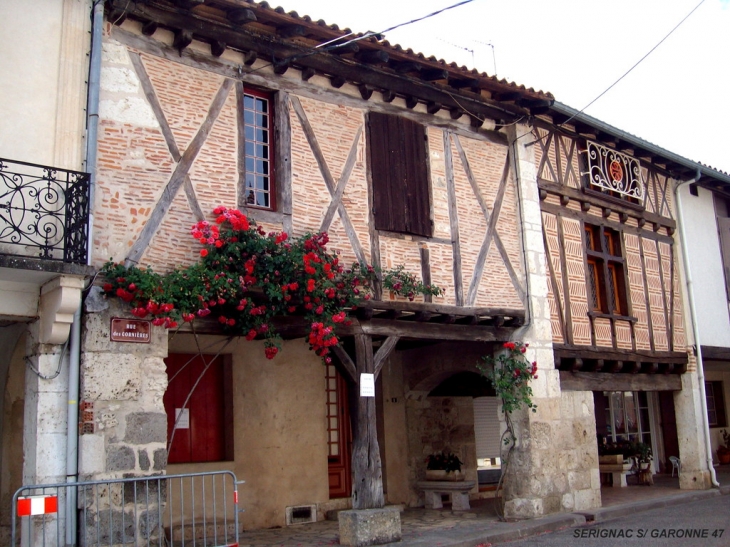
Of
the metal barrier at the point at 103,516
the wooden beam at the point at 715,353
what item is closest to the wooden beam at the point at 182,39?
the metal barrier at the point at 103,516

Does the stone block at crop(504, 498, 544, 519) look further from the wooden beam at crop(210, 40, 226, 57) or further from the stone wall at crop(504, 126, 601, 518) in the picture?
the wooden beam at crop(210, 40, 226, 57)

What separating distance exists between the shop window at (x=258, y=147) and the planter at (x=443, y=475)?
5.08 metres

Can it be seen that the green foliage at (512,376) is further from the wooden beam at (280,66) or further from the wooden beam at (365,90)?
the wooden beam at (280,66)

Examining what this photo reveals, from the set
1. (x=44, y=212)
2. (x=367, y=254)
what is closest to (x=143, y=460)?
(x=44, y=212)

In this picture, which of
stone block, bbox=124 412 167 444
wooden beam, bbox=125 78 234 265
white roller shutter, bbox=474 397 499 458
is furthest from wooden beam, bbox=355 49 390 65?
white roller shutter, bbox=474 397 499 458

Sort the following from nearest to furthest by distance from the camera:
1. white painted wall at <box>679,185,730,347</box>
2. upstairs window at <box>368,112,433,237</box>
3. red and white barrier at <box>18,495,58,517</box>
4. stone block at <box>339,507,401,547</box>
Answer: red and white barrier at <box>18,495,58,517</box>, stone block at <box>339,507,401,547</box>, upstairs window at <box>368,112,433,237</box>, white painted wall at <box>679,185,730,347</box>

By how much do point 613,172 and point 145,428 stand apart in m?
8.70

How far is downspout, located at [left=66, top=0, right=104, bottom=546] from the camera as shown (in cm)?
635

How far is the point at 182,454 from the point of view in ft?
30.2

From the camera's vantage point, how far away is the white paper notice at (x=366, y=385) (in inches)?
334

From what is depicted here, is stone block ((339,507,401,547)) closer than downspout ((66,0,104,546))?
No

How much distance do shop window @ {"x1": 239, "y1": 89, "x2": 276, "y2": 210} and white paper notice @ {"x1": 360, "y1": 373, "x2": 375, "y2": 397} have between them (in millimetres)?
2112

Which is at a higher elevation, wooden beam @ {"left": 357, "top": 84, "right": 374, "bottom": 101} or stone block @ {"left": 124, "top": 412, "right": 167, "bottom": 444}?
wooden beam @ {"left": 357, "top": 84, "right": 374, "bottom": 101}

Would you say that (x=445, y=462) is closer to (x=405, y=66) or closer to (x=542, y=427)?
(x=542, y=427)
